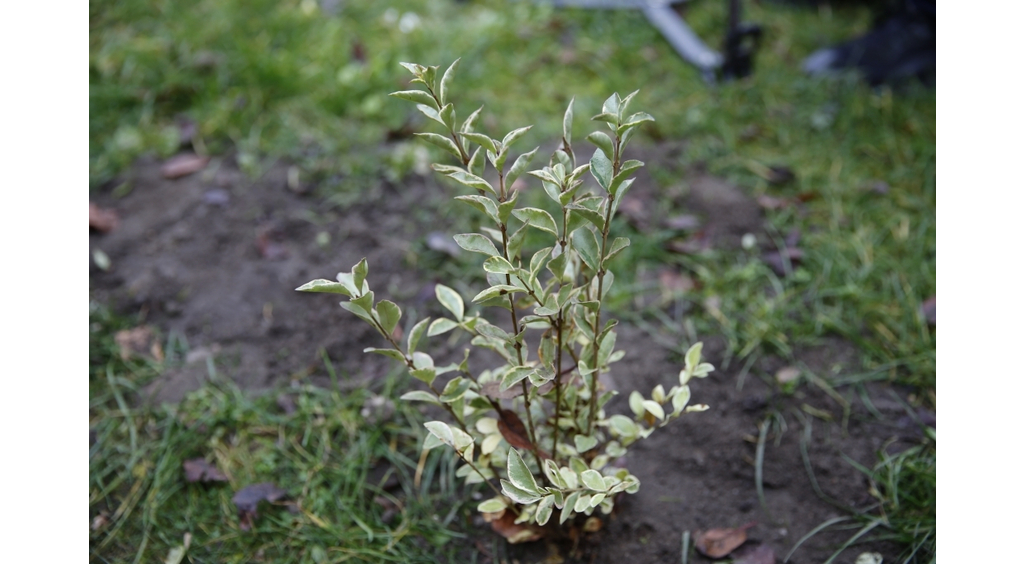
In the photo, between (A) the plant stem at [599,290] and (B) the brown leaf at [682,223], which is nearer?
(A) the plant stem at [599,290]

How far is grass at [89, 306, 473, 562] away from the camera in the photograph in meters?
1.80

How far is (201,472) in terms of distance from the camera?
1.94 meters

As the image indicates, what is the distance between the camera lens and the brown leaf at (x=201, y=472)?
193 centimetres

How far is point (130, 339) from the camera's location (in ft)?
7.58

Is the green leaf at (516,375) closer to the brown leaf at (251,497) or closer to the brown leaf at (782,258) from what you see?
the brown leaf at (251,497)

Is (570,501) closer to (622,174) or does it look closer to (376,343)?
(622,174)

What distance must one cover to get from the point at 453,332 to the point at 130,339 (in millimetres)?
1029

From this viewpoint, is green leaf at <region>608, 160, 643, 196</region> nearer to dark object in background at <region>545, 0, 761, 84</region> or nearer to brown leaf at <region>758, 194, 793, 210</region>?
brown leaf at <region>758, 194, 793, 210</region>

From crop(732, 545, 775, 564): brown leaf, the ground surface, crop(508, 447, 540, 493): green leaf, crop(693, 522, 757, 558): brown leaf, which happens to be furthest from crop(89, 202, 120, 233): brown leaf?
crop(732, 545, 775, 564): brown leaf

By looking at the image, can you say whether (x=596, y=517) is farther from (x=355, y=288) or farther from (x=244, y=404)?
(x=244, y=404)

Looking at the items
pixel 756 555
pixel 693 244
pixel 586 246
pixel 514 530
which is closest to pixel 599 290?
pixel 586 246

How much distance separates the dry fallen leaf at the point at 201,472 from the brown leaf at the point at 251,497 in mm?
83

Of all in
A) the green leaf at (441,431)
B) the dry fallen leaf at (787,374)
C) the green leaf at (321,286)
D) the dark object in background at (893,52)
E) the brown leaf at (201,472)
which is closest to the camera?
the green leaf at (321,286)

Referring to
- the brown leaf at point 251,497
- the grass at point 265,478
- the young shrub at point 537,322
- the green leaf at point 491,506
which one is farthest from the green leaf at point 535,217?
the brown leaf at point 251,497
